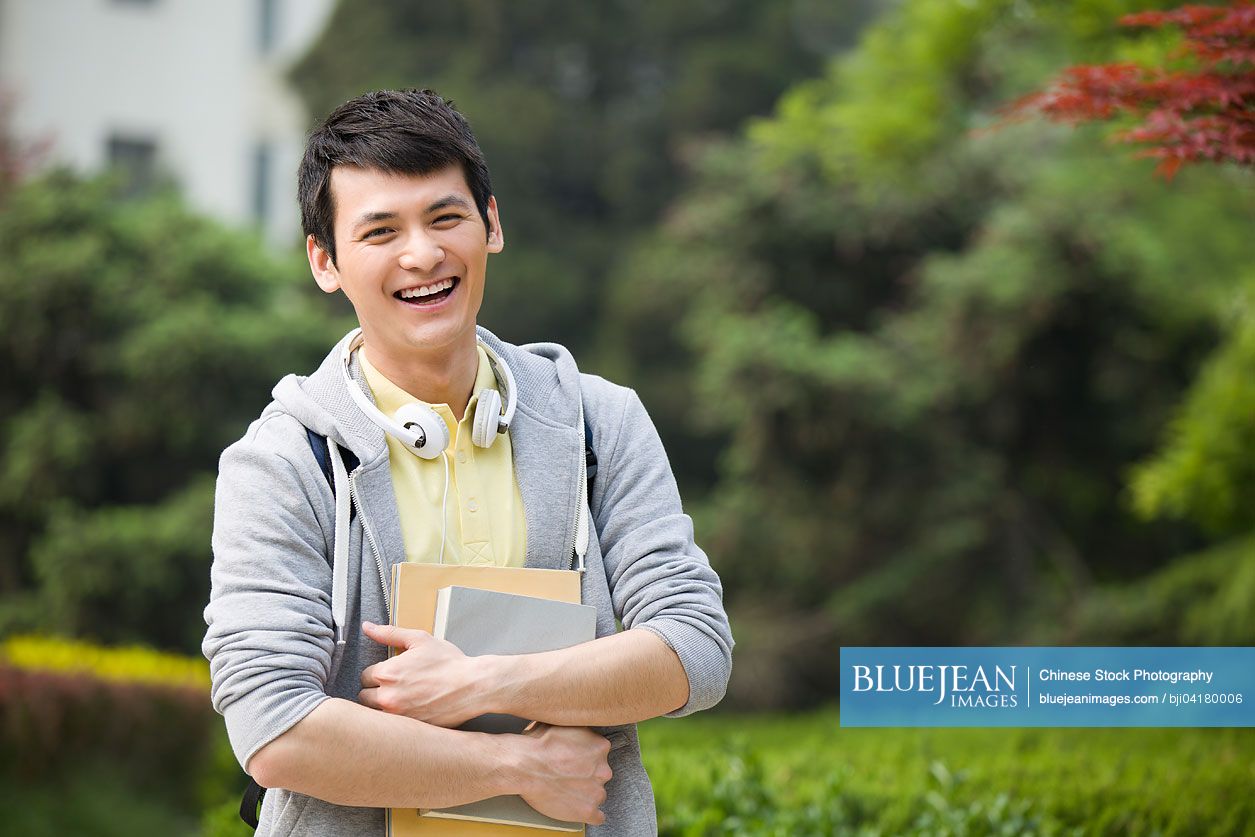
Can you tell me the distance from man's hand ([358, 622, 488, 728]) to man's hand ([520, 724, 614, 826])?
0.08 metres

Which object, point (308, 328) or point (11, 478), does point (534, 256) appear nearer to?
point (308, 328)

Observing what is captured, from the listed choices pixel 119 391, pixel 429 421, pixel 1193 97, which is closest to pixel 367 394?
pixel 429 421

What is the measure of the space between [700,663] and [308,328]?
691 cm

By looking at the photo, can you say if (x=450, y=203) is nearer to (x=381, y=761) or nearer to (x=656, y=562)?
(x=656, y=562)

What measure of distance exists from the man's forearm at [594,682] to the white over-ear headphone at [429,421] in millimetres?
253

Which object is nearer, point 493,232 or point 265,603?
point 265,603

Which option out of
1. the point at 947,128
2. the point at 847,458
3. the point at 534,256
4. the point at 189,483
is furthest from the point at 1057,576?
the point at 189,483

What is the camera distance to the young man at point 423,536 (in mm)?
1318

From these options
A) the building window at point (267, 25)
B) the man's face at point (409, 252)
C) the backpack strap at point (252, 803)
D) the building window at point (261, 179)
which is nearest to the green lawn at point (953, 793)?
the backpack strap at point (252, 803)

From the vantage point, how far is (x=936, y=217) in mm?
7680

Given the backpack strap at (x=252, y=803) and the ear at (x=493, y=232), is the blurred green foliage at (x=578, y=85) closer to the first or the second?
the ear at (x=493, y=232)

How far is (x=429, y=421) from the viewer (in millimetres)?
1455

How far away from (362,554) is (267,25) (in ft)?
36.0

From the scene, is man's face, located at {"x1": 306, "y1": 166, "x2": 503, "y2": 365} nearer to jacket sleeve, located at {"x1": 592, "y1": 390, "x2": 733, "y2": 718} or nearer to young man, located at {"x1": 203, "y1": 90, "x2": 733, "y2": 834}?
young man, located at {"x1": 203, "y1": 90, "x2": 733, "y2": 834}
